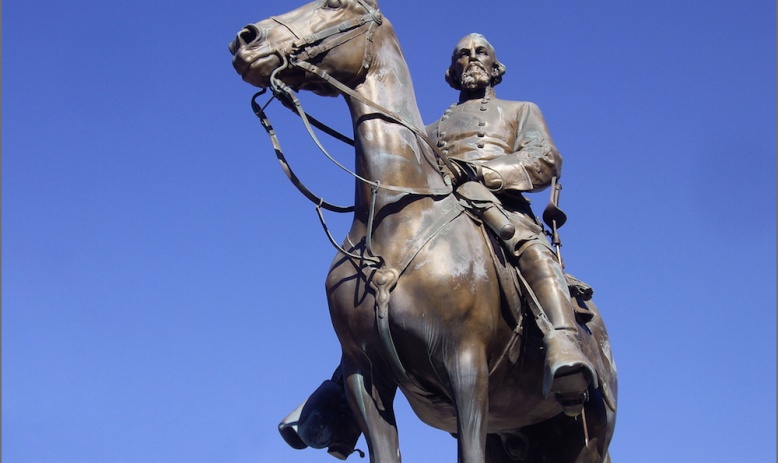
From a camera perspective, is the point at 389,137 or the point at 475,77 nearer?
the point at 389,137

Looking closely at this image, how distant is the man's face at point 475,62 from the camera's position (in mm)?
12633

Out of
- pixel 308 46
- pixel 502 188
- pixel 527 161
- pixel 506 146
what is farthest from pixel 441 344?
pixel 308 46

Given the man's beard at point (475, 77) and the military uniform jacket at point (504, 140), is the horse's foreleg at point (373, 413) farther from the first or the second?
the man's beard at point (475, 77)

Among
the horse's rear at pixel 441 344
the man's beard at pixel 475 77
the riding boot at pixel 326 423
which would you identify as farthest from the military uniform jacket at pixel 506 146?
the riding boot at pixel 326 423

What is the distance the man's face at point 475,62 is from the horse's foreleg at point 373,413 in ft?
11.1

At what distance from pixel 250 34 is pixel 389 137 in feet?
4.88

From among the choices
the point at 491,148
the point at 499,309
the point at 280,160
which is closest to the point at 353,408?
the point at 499,309

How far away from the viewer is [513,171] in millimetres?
11523

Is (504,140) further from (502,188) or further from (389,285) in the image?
(389,285)

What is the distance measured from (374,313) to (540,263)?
1.51 meters

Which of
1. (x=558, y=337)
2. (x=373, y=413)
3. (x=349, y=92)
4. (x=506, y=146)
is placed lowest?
(x=373, y=413)

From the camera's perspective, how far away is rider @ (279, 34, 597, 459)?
414 inches

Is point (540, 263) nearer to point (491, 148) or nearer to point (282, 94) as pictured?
point (491, 148)

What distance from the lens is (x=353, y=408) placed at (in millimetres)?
10711
